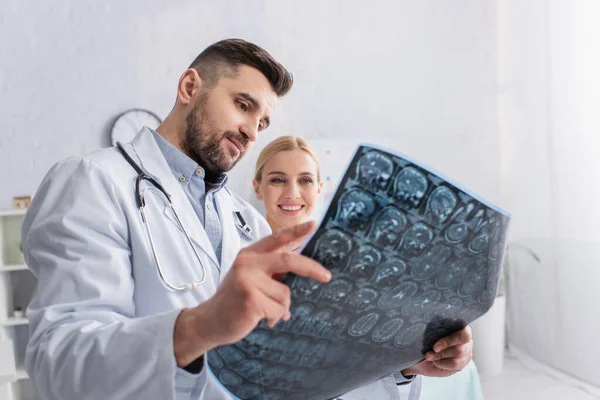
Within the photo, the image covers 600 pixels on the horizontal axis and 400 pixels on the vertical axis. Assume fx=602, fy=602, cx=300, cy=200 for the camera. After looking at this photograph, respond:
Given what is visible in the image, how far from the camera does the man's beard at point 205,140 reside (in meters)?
1.17

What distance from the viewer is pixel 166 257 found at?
0.96 m

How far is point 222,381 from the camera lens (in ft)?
2.51

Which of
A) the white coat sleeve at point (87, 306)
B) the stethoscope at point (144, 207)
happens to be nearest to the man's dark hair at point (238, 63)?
the stethoscope at point (144, 207)

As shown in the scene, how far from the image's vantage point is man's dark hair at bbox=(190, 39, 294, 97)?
1.20 meters

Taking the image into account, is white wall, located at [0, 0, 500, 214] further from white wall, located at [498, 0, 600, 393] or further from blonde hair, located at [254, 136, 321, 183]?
blonde hair, located at [254, 136, 321, 183]

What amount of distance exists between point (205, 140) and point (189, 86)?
0.46 feet

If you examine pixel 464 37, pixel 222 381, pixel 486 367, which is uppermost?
pixel 464 37

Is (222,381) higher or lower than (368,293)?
lower

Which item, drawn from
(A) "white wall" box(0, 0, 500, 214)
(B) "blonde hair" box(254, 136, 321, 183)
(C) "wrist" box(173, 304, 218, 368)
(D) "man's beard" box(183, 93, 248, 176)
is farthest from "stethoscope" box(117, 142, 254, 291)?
(A) "white wall" box(0, 0, 500, 214)

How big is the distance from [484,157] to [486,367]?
1.49 m

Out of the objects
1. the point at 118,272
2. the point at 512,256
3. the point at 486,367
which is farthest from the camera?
the point at 512,256

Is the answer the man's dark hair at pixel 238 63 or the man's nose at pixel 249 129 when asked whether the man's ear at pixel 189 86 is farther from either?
the man's nose at pixel 249 129

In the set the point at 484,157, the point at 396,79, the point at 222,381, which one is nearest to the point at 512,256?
the point at 484,157

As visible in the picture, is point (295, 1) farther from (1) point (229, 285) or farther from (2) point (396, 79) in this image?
(1) point (229, 285)
